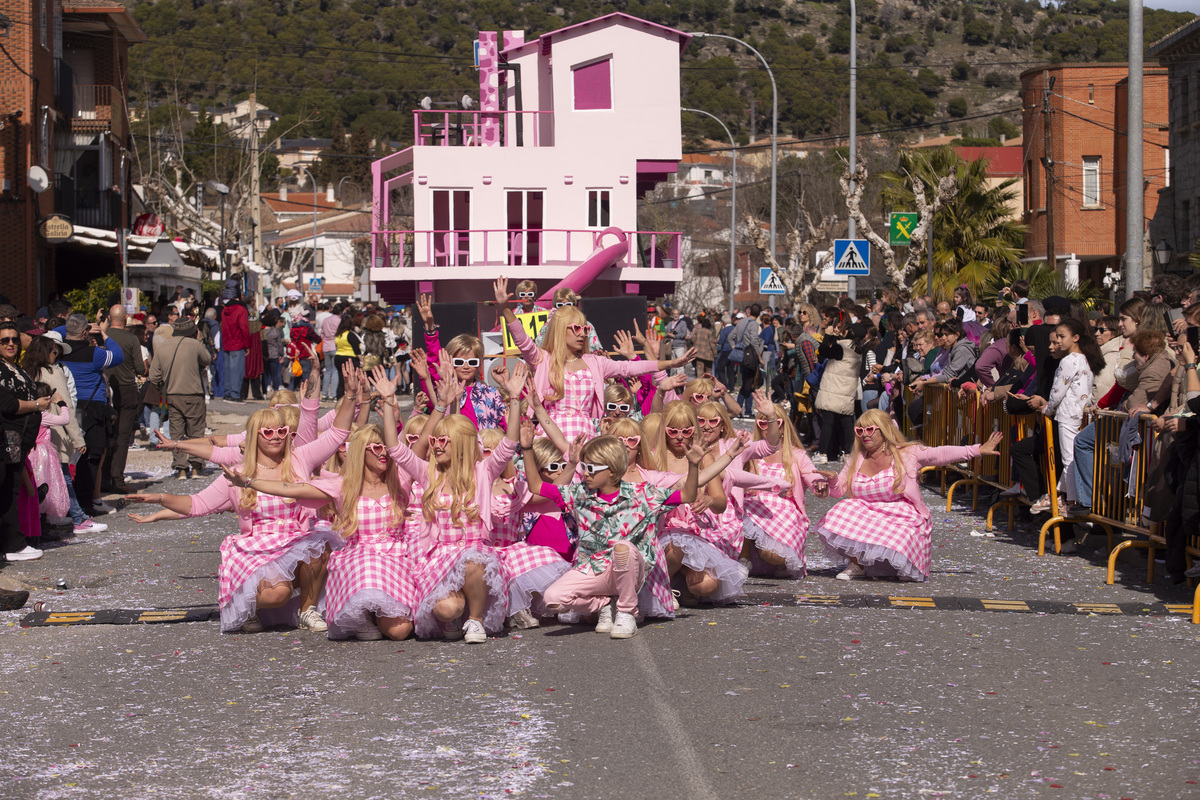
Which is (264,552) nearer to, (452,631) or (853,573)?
(452,631)

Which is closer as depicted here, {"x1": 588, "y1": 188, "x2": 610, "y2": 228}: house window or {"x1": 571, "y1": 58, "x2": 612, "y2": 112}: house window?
{"x1": 588, "y1": 188, "x2": 610, "y2": 228}: house window

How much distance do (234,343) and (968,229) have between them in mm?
20246

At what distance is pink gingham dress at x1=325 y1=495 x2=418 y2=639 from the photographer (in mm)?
7324

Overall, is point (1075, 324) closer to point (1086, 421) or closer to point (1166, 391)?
point (1086, 421)

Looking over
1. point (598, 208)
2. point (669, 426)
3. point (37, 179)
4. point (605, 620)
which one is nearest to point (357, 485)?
point (605, 620)

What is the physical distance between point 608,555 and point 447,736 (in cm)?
209

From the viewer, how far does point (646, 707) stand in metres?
6.02

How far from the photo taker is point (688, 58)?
13562cm

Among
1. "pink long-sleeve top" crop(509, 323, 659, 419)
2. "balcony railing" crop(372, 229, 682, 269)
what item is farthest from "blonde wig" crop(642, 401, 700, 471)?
"balcony railing" crop(372, 229, 682, 269)

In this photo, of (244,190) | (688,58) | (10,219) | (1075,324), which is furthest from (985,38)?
(1075,324)

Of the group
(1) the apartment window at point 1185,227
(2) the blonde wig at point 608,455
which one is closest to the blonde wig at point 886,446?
(2) the blonde wig at point 608,455

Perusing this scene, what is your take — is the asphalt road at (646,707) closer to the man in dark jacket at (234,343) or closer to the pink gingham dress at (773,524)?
the pink gingham dress at (773,524)

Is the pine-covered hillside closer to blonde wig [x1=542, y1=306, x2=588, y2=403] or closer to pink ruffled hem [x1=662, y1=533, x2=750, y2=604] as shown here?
blonde wig [x1=542, y1=306, x2=588, y2=403]

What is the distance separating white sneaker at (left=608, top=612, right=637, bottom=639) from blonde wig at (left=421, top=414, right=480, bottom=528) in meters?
0.97
